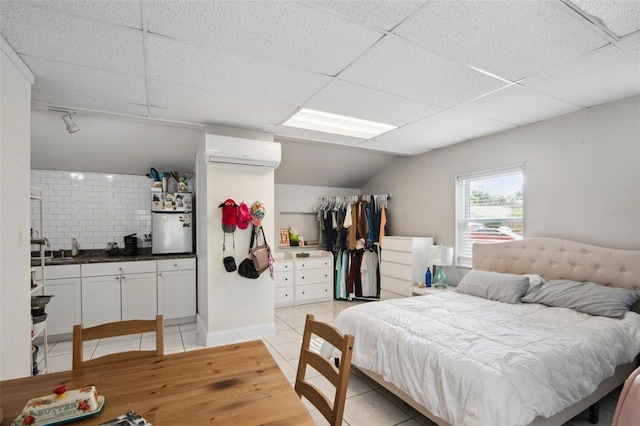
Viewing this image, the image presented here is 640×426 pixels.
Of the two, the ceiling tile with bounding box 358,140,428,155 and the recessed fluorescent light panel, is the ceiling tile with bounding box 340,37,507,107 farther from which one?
the ceiling tile with bounding box 358,140,428,155

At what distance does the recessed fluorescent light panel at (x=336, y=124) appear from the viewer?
326 centimetres

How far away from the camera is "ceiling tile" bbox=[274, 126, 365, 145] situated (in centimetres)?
362

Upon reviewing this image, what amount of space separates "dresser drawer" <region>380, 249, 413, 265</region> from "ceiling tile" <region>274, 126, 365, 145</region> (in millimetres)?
1763

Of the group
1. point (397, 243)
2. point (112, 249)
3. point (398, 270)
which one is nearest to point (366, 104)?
point (397, 243)

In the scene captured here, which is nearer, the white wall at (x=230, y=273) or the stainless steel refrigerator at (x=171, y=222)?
the white wall at (x=230, y=273)

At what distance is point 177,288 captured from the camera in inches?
162

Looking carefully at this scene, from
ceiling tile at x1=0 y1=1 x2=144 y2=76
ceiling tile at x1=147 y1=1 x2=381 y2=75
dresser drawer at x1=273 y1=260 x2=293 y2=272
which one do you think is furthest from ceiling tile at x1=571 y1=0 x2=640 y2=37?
dresser drawer at x1=273 y1=260 x2=293 y2=272

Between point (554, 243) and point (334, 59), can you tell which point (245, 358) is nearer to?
point (334, 59)

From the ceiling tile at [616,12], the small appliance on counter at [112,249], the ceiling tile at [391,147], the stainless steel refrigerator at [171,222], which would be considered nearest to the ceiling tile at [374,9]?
the ceiling tile at [616,12]

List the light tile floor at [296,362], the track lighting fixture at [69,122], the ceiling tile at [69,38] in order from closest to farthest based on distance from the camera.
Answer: the ceiling tile at [69,38] < the light tile floor at [296,362] < the track lighting fixture at [69,122]

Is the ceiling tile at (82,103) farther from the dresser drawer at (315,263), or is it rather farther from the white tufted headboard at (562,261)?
the white tufted headboard at (562,261)

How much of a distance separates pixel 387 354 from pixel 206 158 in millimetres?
2574

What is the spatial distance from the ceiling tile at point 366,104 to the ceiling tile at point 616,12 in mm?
1280

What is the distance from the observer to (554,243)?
10.1 ft
